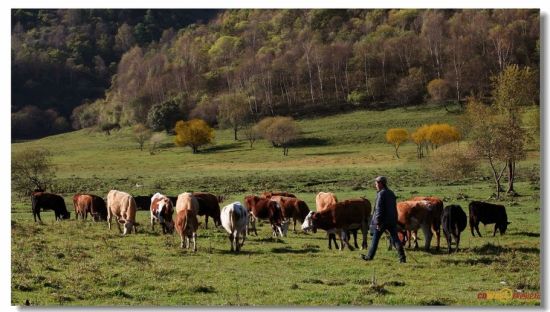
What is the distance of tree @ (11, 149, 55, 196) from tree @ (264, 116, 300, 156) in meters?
28.8

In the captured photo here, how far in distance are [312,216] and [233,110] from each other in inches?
2521

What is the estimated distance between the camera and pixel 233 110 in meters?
82.4

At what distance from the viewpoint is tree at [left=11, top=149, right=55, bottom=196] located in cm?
3794

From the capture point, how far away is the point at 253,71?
81625 millimetres

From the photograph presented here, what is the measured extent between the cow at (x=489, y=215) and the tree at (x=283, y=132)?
42.5 metres

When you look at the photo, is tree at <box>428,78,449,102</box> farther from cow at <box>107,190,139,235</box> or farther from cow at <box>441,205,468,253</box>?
cow at <box>107,190,139,235</box>

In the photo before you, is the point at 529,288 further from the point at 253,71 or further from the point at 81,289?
the point at 253,71

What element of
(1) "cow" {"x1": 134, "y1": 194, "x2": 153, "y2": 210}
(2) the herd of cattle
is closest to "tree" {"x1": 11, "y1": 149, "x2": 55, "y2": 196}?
(1) "cow" {"x1": 134, "y1": 194, "x2": 153, "y2": 210}

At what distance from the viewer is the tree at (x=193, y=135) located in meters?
67.8

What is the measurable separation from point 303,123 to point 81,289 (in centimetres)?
6164

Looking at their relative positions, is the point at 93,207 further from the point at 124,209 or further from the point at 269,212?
the point at 269,212

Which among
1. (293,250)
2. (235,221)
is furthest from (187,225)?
(293,250)
